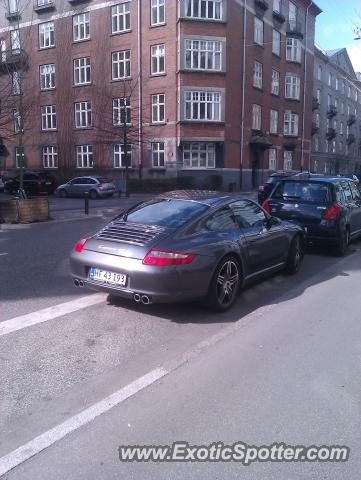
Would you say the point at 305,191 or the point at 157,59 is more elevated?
the point at 157,59

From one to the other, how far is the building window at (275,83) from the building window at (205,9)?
9659 millimetres

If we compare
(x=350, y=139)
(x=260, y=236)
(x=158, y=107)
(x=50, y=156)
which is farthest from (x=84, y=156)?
(x=350, y=139)

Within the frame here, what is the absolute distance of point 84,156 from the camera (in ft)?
122

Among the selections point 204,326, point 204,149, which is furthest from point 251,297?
point 204,149

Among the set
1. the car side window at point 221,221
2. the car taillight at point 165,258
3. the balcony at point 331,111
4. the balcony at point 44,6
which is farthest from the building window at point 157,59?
the balcony at point 331,111

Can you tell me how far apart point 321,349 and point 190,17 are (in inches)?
1233

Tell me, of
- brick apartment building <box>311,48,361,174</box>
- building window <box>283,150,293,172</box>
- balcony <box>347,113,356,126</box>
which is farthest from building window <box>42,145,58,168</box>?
balcony <box>347,113,356,126</box>

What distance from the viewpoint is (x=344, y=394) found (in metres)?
3.51

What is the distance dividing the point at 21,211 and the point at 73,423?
11557mm

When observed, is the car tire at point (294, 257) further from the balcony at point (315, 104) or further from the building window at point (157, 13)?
the balcony at point (315, 104)

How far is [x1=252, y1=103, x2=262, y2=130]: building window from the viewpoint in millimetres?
36875

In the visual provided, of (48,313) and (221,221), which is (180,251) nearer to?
(221,221)

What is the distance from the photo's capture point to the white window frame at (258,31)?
3614 cm

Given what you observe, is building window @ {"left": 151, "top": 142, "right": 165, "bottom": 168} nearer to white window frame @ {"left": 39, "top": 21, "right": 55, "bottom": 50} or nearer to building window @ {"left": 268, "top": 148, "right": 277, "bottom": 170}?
building window @ {"left": 268, "top": 148, "right": 277, "bottom": 170}
